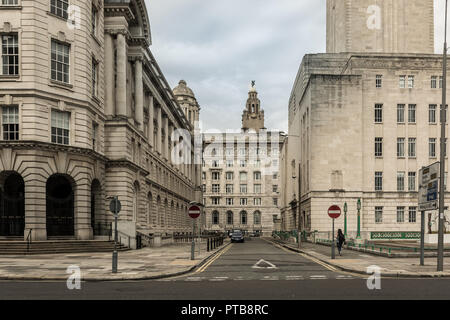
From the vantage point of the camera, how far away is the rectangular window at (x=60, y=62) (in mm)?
35750

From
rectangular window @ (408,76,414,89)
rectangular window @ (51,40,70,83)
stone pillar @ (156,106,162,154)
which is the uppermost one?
rectangular window @ (408,76,414,89)

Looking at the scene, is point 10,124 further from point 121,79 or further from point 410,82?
point 410,82

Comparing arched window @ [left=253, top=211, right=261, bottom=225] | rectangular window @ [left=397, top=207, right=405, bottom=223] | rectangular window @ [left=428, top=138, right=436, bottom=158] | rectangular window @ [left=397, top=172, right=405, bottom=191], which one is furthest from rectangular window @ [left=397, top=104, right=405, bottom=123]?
arched window @ [left=253, top=211, right=261, bottom=225]

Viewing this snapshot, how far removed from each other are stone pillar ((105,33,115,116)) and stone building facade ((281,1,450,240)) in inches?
977

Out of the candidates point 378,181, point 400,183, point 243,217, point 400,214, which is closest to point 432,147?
point 400,183

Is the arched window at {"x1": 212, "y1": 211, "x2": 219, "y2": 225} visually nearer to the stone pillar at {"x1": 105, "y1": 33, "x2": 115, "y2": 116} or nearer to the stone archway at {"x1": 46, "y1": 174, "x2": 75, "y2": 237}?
the stone pillar at {"x1": 105, "y1": 33, "x2": 115, "y2": 116}

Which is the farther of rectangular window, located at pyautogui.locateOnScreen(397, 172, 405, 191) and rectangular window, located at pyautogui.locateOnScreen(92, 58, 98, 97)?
rectangular window, located at pyautogui.locateOnScreen(397, 172, 405, 191)

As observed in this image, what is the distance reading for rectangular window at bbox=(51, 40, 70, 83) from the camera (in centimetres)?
3575

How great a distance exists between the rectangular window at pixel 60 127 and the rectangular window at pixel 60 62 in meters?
2.34

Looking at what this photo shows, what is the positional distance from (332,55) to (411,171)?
67.2ft

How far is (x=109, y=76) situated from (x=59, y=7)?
336 inches

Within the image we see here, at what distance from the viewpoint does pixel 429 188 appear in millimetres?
21938

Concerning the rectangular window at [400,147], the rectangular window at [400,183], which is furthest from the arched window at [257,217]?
the rectangular window at [400,147]

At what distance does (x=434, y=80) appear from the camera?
202 ft
